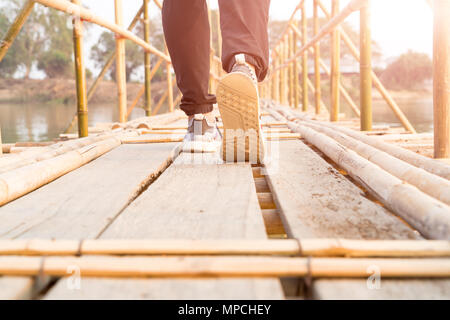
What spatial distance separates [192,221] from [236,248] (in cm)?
14

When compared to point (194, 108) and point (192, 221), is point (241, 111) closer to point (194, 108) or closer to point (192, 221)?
point (194, 108)

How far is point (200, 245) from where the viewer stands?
42 cm

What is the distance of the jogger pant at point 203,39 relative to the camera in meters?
0.94

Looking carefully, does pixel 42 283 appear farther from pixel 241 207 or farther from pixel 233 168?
pixel 233 168

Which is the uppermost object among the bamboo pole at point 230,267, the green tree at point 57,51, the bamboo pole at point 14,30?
the green tree at point 57,51

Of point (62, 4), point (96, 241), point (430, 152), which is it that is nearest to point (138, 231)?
point (96, 241)

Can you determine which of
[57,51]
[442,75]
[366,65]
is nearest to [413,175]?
[442,75]

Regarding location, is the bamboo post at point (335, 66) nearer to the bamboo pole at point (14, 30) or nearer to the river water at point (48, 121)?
the bamboo pole at point (14, 30)

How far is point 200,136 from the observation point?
1.13m

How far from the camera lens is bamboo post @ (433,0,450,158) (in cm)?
85

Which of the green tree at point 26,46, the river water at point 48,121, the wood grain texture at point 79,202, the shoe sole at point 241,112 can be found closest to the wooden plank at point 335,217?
the shoe sole at point 241,112

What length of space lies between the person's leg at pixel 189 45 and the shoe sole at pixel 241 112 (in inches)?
8.7

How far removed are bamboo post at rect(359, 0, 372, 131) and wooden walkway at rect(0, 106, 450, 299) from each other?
2.74 ft

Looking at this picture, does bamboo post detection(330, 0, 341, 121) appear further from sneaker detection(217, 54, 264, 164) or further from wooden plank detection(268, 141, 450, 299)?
wooden plank detection(268, 141, 450, 299)
